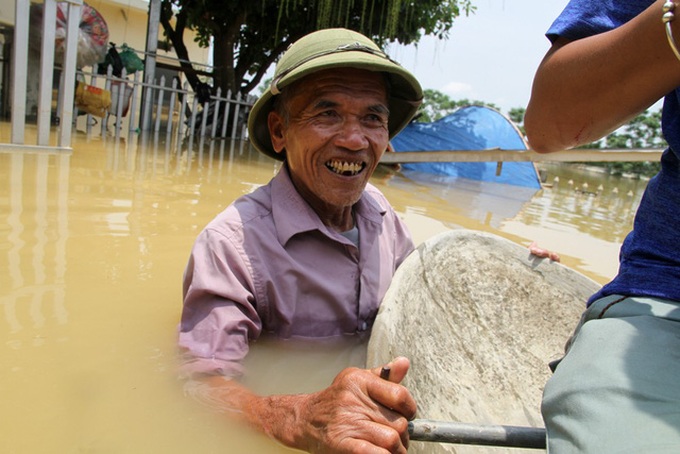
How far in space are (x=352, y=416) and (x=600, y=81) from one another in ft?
2.43

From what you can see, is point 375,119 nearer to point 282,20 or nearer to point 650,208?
point 650,208

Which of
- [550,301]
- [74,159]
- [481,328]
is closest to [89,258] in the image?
[481,328]

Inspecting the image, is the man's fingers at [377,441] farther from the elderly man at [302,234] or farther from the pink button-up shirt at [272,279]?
the pink button-up shirt at [272,279]

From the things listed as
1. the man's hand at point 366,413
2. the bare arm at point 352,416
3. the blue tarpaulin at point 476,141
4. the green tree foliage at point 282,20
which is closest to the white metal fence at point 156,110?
the green tree foliage at point 282,20

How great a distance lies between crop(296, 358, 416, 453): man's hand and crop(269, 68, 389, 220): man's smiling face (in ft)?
2.78

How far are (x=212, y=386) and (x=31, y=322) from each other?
748 millimetres

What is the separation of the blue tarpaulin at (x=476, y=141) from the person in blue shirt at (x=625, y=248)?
28.5 ft

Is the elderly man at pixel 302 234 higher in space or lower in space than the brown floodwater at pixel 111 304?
higher

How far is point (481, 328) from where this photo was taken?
198 cm

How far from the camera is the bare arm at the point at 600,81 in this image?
0.80 meters

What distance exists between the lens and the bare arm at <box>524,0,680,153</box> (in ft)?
2.63

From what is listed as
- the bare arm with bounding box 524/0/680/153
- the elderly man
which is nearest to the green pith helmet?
the elderly man

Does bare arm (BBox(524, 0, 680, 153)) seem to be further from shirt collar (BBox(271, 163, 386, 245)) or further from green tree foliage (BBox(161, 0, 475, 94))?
green tree foliage (BBox(161, 0, 475, 94))

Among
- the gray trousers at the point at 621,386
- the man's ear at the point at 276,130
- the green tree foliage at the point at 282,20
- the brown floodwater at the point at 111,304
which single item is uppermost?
the green tree foliage at the point at 282,20
